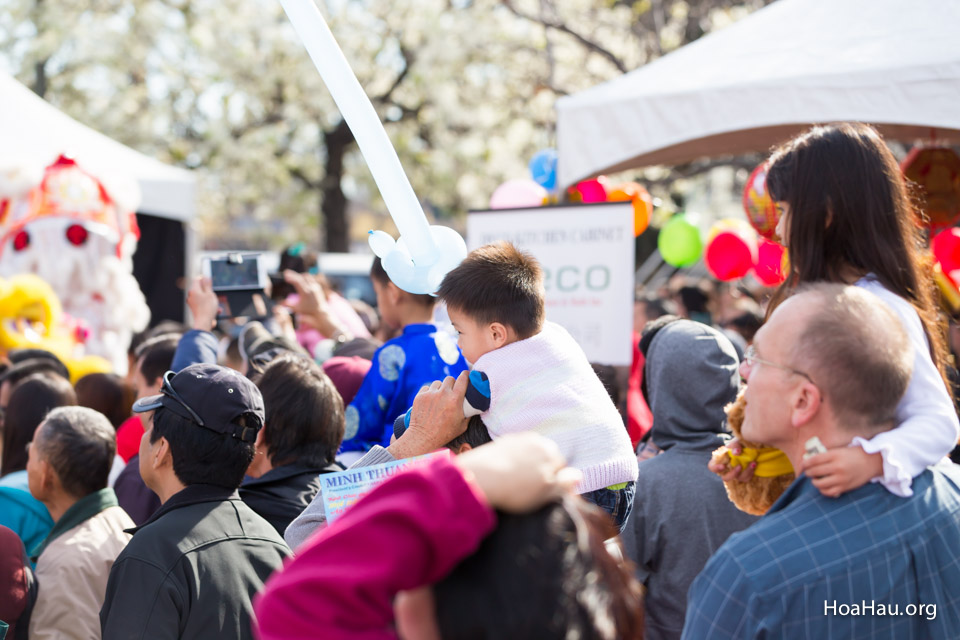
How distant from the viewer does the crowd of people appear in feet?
3.26

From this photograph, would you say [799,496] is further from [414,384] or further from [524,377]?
[414,384]

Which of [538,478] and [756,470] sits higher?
[538,478]

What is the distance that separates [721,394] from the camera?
9.23 ft

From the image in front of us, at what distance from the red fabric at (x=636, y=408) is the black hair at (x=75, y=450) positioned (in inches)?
82.3

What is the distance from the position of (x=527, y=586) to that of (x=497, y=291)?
112cm

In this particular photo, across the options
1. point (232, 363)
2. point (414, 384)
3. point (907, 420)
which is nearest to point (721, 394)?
point (414, 384)

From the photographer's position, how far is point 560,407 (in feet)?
6.24

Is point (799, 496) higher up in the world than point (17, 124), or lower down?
lower down

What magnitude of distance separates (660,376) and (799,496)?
1303 millimetres

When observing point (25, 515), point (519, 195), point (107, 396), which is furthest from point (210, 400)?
→ point (519, 195)

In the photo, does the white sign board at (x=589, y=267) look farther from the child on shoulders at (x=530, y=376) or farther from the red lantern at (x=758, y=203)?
the child on shoulders at (x=530, y=376)

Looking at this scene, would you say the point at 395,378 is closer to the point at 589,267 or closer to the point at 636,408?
the point at 589,267

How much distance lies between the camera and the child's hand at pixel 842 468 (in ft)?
4.99

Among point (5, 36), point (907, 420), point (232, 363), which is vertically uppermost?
point (5, 36)
